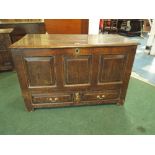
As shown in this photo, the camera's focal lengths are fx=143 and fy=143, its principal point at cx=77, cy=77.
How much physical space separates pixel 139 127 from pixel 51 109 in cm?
111

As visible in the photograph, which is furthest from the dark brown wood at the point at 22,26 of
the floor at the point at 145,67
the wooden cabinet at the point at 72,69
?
the floor at the point at 145,67

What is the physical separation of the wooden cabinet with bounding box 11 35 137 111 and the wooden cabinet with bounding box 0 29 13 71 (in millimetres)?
1137

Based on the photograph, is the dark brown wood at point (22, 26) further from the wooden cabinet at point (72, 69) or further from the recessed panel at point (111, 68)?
the recessed panel at point (111, 68)

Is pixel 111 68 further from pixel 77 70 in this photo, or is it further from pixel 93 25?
pixel 93 25

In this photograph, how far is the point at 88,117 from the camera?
5.91 ft

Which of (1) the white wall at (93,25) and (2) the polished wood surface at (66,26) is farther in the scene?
(2) the polished wood surface at (66,26)

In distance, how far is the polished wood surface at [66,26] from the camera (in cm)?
364

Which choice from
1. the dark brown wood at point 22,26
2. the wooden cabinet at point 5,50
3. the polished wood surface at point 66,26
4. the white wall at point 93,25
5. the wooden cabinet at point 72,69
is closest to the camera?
the wooden cabinet at point 72,69

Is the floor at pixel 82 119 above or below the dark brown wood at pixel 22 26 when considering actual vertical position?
below

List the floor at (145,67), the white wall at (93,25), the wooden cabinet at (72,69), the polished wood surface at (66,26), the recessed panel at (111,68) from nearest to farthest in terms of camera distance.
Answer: the wooden cabinet at (72,69)
the recessed panel at (111,68)
the floor at (145,67)
the white wall at (93,25)
the polished wood surface at (66,26)

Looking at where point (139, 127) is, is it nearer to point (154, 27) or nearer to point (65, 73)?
point (65, 73)

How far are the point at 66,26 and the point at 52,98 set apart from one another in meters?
2.53

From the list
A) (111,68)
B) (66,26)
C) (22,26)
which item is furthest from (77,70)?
(66,26)
